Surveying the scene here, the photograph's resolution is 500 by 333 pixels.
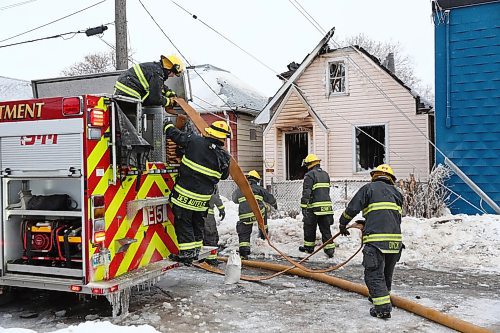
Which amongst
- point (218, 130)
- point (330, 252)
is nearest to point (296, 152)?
point (330, 252)

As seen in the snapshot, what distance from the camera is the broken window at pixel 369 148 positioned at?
1730 centimetres

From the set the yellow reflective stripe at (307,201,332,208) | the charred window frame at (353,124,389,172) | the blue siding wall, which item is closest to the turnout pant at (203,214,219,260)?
the yellow reflective stripe at (307,201,332,208)

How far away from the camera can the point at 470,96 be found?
11586 millimetres

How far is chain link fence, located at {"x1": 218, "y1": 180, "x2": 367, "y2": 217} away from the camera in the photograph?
1428 centimetres

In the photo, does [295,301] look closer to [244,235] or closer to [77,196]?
[77,196]

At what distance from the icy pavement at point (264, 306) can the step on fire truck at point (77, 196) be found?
1.38 ft

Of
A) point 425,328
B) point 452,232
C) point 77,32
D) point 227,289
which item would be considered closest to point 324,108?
point 77,32

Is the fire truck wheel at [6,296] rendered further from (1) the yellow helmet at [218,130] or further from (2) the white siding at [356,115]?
(2) the white siding at [356,115]

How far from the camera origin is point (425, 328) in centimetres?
498

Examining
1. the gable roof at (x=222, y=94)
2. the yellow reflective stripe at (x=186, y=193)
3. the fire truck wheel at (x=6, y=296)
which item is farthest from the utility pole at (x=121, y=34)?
the gable roof at (x=222, y=94)

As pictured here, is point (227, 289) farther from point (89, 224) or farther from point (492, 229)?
point (492, 229)

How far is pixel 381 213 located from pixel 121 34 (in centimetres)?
806

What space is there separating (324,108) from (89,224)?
13610mm

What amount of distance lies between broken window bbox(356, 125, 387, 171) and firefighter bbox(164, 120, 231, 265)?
11871 millimetres
